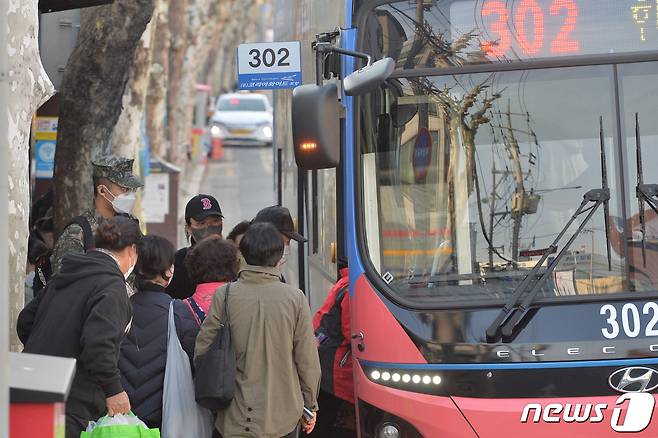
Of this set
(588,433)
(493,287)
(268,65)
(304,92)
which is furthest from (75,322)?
(268,65)

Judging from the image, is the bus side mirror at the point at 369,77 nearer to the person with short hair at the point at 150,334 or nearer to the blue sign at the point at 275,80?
the person with short hair at the point at 150,334

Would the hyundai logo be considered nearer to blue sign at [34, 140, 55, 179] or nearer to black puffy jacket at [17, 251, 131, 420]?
black puffy jacket at [17, 251, 131, 420]

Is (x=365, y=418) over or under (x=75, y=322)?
under

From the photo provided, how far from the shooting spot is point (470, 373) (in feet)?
18.2

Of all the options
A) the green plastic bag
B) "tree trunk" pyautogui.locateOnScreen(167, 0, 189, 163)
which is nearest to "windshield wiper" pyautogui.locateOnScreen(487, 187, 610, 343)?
the green plastic bag

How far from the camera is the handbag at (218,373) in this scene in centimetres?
552

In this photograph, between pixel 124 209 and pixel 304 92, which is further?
pixel 124 209

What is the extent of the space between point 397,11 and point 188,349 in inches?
74.2

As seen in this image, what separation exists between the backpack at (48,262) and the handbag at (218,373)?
1.41 metres

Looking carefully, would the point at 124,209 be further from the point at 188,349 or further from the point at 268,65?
the point at 268,65

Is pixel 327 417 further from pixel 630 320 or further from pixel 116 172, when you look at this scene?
pixel 630 320

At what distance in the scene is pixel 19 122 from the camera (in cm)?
682

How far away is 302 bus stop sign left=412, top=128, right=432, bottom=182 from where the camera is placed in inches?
228

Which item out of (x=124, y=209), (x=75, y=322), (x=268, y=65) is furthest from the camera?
(x=268, y=65)
